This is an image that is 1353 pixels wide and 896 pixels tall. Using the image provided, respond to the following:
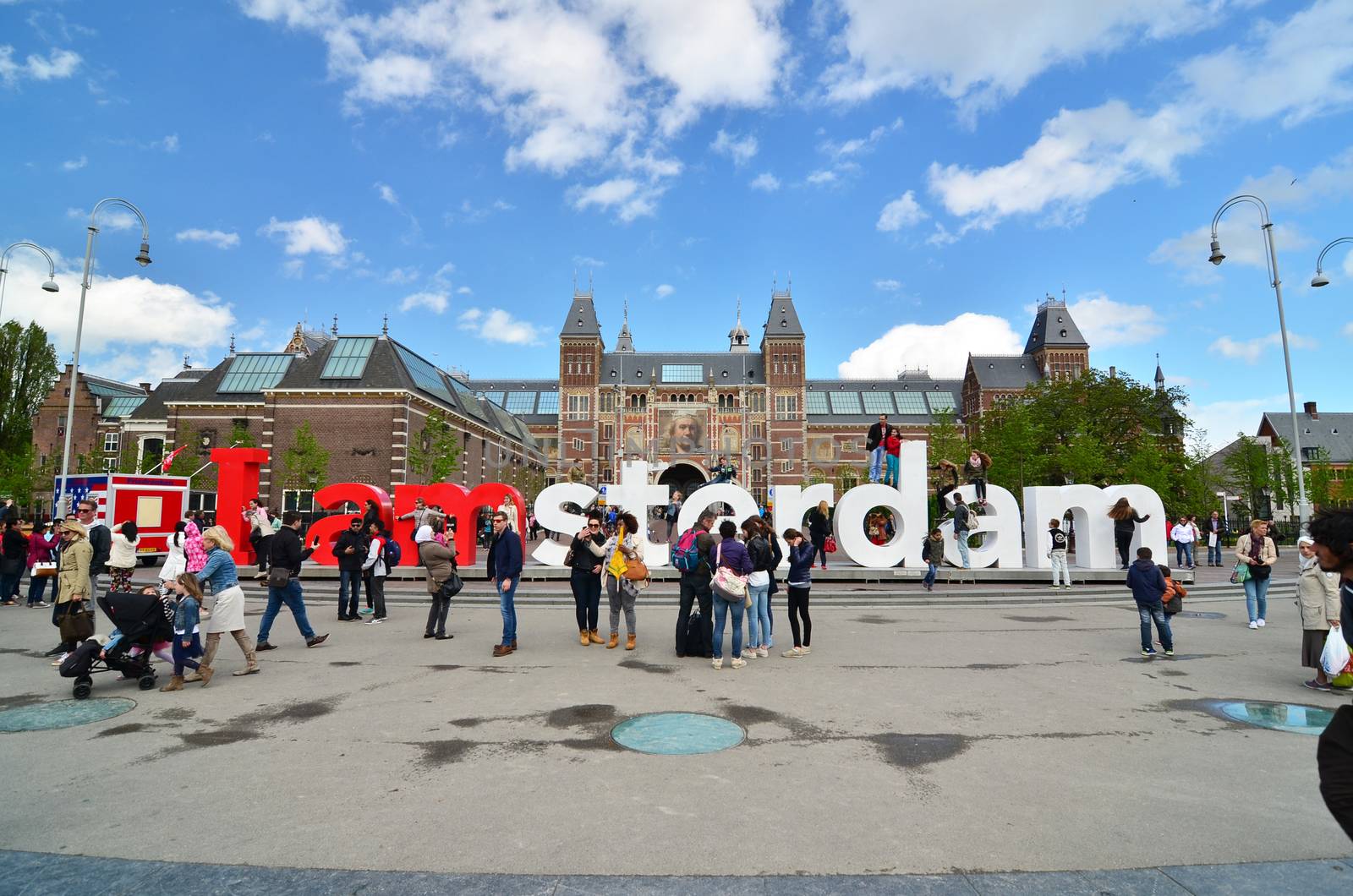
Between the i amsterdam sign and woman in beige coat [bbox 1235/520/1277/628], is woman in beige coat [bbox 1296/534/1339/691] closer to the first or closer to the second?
woman in beige coat [bbox 1235/520/1277/628]

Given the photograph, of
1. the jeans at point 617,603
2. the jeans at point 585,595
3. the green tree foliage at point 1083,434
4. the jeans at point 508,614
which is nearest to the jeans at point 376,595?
the jeans at point 508,614

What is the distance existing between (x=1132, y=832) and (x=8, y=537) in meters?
18.5

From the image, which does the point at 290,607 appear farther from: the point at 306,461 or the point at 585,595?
the point at 306,461

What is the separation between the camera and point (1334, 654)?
654 cm

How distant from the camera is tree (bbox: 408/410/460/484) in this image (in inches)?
1463

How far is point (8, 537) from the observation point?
13266 millimetres

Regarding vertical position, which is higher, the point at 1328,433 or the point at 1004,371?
the point at 1004,371

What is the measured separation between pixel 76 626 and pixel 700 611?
22.7ft

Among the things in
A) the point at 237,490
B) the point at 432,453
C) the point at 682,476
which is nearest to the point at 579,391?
the point at 682,476

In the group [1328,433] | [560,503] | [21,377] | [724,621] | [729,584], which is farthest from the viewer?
[1328,433]

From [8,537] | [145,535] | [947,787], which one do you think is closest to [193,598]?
[947,787]

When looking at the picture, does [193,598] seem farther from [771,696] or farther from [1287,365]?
[1287,365]

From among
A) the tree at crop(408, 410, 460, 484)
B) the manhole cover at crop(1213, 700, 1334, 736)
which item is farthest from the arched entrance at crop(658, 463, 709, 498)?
the manhole cover at crop(1213, 700, 1334, 736)

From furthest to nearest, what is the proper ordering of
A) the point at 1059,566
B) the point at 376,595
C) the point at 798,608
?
1. the point at 1059,566
2. the point at 376,595
3. the point at 798,608
